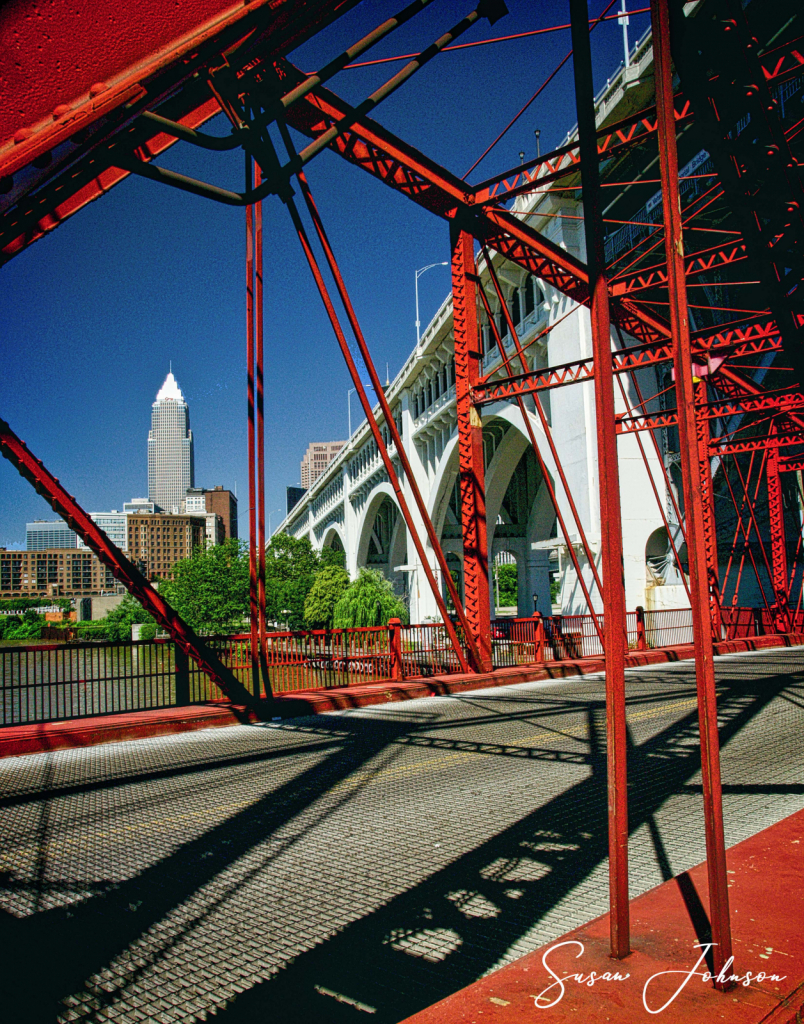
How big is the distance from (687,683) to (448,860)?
11508 millimetres

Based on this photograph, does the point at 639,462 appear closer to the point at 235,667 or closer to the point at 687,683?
the point at 687,683

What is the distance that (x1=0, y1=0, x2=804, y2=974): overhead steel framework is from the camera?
6.72 ft

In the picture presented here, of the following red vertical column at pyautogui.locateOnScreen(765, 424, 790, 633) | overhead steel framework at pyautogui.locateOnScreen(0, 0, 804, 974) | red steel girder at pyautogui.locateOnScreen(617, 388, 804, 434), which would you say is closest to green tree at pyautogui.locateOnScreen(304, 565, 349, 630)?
overhead steel framework at pyautogui.locateOnScreen(0, 0, 804, 974)

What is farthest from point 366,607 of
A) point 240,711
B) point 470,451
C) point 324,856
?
point 324,856

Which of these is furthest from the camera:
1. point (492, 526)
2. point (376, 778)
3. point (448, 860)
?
point (492, 526)

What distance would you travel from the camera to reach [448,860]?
5.05 m

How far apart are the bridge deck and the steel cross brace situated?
142cm

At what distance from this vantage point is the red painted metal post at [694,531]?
2.64 m

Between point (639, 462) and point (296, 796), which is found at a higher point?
point (639, 462)

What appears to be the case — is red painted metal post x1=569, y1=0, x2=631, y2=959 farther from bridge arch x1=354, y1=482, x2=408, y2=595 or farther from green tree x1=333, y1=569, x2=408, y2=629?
bridge arch x1=354, y1=482, x2=408, y2=595

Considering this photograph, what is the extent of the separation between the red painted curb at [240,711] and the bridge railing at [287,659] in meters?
0.45

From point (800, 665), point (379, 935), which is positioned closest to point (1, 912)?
point (379, 935)

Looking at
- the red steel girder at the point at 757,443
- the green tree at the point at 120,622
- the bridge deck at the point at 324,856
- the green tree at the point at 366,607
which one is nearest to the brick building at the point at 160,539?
the green tree at the point at 120,622

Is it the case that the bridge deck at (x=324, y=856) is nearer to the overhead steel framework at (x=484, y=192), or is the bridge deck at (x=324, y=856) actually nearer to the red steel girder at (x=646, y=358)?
the overhead steel framework at (x=484, y=192)
